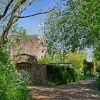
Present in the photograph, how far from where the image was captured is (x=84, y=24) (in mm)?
15391

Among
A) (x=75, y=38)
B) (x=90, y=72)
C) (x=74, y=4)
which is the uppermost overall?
(x=74, y=4)

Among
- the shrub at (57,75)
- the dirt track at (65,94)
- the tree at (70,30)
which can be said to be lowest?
the dirt track at (65,94)

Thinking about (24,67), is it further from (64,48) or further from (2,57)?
(2,57)

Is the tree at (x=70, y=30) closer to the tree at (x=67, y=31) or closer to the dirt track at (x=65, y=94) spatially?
the tree at (x=67, y=31)

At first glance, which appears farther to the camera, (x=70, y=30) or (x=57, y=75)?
(x=57, y=75)

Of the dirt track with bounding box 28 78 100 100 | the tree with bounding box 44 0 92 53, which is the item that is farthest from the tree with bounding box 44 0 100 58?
the dirt track with bounding box 28 78 100 100

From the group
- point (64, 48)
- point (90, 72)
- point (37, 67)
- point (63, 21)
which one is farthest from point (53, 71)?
point (90, 72)

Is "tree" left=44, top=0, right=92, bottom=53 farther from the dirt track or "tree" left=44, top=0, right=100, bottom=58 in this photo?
the dirt track

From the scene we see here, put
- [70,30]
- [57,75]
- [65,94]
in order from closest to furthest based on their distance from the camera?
[65,94] → [70,30] → [57,75]

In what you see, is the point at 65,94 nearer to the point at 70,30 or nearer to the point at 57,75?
the point at 70,30

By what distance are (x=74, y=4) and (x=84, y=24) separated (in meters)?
2.42

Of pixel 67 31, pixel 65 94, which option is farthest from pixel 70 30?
pixel 65 94

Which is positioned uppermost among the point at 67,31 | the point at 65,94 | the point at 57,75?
the point at 67,31

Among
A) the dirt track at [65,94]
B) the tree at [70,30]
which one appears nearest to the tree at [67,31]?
the tree at [70,30]
